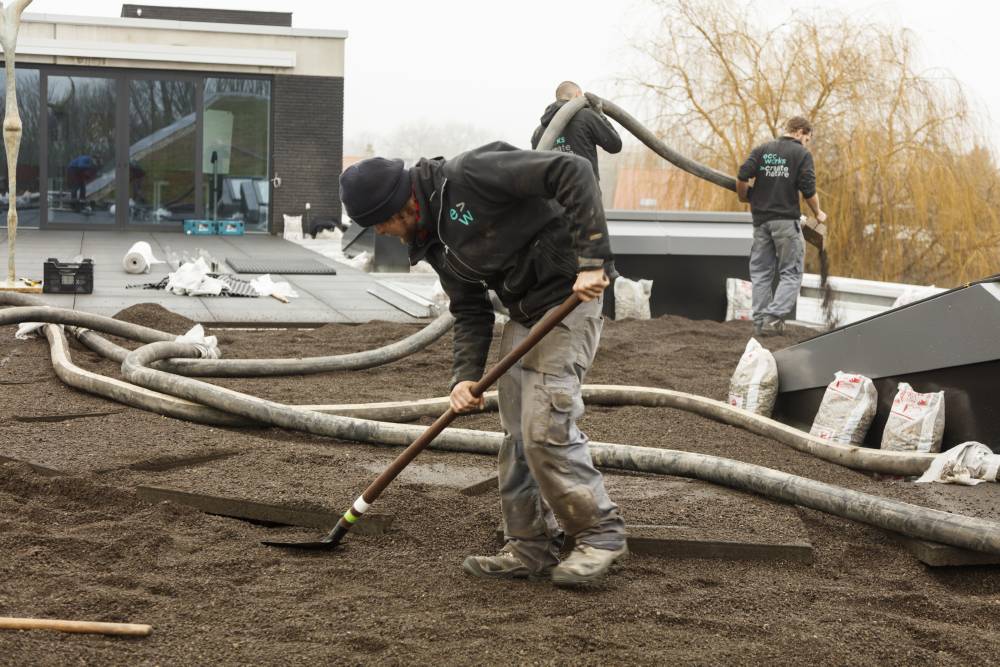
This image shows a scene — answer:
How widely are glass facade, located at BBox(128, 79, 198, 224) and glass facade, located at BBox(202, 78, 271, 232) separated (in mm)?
323

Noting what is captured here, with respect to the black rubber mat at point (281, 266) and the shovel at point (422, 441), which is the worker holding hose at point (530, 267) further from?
the black rubber mat at point (281, 266)

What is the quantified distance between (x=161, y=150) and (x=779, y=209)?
14585 mm

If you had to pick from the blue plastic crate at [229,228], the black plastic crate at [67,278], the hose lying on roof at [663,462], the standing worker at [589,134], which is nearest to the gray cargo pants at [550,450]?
the hose lying on roof at [663,462]

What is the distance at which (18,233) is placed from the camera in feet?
61.2

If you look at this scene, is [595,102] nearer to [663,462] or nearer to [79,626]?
[663,462]

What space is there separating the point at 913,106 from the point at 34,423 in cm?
1374

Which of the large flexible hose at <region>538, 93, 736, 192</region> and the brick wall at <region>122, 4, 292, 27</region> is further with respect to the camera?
the brick wall at <region>122, 4, 292, 27</region>

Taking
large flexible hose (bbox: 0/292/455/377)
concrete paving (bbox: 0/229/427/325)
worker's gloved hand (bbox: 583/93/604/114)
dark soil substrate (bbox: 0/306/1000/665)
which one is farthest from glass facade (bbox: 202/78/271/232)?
dark soil substrate (bbox: 0/306/1000/665)

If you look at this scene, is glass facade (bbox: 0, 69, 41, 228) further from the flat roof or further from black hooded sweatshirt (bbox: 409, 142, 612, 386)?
black hooded sweatshirt (bbox: 409, 142, 612, 386)

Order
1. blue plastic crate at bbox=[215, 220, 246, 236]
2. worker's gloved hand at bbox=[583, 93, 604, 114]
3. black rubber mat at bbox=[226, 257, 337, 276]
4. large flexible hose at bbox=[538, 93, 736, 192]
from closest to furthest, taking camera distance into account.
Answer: large flexible hose at bbox=[538, 93, 736, 192]
worker's gloved hand at bbox=[583, 93, 604, 114]
black rubber mat at bbox=[226, 257, 337, 276]
blue plastic crate at bbox=[215, 220, 246, 236]

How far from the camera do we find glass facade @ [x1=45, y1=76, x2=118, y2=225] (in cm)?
2045

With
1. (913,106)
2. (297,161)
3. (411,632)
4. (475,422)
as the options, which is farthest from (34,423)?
(297,161)

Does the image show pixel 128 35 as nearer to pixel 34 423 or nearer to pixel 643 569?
pixel 34 423

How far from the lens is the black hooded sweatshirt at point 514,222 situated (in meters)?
3.27
